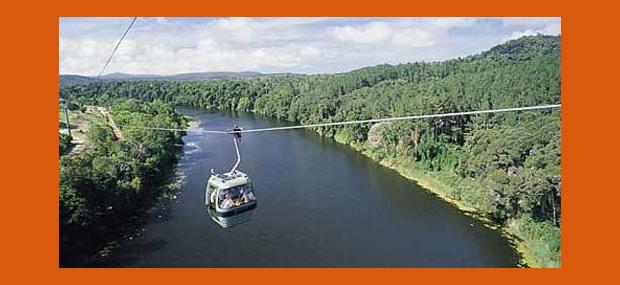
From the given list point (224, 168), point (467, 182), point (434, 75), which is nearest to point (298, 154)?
point (224, 168)

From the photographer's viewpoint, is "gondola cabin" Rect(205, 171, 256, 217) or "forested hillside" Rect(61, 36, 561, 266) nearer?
"gondola cabin" Rect(205, 171, 256, 217)

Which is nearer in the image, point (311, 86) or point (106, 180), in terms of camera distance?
point (106, 180)

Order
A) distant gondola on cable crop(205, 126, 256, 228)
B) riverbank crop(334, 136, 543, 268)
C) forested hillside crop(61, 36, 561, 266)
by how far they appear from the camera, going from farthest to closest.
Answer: forested hillside crop(61, 36, 561, 266) < riverbank crop(334, 136, 543, 268) < distant gondola on cable crop(205, 126, 256, 228)

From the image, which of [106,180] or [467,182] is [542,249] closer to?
[467,182]

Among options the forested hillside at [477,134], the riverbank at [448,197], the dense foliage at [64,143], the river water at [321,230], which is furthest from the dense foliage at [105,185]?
the forested hillside at [477,134]

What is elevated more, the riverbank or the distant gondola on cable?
the distant gondola on cable

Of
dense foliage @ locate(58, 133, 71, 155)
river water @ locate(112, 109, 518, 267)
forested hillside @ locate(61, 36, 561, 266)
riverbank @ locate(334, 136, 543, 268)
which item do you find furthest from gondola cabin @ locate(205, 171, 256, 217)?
dense foliage @ locate(58, 133, 71, 155)

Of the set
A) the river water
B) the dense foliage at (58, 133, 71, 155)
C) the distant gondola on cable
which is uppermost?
the dense foliage at (58, 133, 71, 155)

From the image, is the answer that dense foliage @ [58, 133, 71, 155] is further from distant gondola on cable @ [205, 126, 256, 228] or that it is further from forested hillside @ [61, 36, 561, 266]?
distant gondola on cable @ [205, 126, 256, 228]
